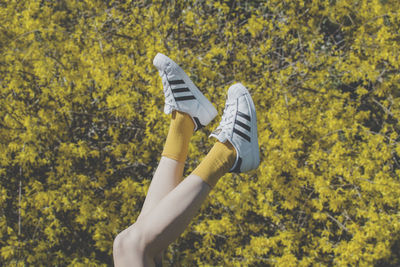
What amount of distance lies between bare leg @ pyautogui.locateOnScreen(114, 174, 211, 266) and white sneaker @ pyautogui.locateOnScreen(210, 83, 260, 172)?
318 mm

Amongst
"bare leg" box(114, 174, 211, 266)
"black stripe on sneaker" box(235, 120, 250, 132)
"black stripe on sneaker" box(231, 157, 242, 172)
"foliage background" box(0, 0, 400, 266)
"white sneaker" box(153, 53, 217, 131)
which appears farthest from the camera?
"foliage background" box(0, 0, 400, 266)

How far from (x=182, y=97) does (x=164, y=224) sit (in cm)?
92

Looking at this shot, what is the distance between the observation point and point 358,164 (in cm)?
347

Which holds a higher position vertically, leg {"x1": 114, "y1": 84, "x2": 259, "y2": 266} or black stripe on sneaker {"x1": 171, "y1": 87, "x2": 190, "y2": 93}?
black stripe on sneaker {"x1": 171, "y1": 87, "x2": 190, "y2": 93}

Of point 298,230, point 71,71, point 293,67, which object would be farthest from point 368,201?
point 71,71

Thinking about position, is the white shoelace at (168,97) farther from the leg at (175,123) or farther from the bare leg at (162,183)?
the bare leg at (162,183)

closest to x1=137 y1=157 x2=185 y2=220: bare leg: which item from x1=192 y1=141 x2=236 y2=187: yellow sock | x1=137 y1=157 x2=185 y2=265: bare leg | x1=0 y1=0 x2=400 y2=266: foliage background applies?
x1=137 y1=157 x2=185 y2=265: bare leg

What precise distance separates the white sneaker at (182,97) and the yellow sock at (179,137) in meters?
0.04

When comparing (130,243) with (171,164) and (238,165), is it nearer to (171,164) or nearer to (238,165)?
(171,164)

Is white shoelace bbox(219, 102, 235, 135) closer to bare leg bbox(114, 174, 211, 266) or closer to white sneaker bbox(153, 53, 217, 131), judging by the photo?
white sneaker bbox(153, 53, 217, 131)

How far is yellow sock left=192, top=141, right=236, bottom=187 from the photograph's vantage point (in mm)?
1906

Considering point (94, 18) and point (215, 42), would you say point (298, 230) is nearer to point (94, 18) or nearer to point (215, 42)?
point (215, 42)

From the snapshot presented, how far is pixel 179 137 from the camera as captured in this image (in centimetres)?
229

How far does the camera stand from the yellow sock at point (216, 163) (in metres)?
1.91
